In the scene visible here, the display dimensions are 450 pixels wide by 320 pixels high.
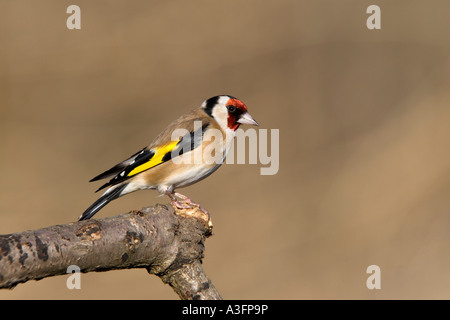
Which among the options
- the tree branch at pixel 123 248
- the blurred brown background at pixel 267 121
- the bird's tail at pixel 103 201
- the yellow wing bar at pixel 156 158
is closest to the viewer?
the tree branch at pixel 123 248

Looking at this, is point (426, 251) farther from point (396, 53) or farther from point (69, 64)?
point (69, 64)

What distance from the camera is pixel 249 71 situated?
273 inches

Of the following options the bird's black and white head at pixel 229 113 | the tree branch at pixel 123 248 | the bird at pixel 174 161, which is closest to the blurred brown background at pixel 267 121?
the bird's black and white head at pixel 229 113

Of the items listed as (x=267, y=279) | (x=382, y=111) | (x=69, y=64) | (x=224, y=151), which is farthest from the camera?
(x=382, y=111)

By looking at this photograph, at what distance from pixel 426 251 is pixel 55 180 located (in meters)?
3.82

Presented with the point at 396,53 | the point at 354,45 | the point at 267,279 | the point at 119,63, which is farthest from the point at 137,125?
the point at 396,53

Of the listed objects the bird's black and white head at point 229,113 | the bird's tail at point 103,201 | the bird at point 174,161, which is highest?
the bird's black and white head at point 229,113

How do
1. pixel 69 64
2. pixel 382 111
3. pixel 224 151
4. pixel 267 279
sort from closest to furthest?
pixel 224 151 < pixel 267 279 < pixel 69 64 < pixel 382 111

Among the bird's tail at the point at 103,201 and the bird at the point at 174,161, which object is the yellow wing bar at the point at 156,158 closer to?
the bird at the point at 174,161

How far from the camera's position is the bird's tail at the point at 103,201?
3.47 m

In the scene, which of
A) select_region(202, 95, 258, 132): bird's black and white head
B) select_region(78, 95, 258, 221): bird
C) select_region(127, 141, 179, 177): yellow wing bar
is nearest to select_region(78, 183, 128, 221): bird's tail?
select_region(78, 95, 258, 221): bird

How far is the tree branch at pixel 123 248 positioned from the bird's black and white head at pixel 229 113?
4.26ft

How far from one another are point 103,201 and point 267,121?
3.70 metres

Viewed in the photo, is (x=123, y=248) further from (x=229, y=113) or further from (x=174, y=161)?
(x=229, y=113)
